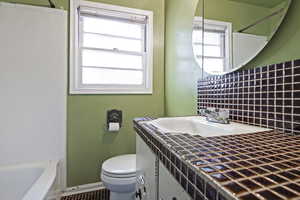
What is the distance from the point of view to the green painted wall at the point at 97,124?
1723 mm

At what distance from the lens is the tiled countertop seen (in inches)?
11.6

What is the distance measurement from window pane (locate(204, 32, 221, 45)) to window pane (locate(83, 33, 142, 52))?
0.89 meters

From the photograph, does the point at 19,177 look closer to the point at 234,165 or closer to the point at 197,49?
the point at 234,165

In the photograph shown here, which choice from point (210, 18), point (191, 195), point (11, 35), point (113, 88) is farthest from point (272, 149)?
point (11, 35)

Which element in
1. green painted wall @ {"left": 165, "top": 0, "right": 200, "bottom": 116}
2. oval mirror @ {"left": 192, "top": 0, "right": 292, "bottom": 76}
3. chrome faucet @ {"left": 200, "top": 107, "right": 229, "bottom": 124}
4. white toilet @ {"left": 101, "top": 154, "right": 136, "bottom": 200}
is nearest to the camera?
oval mirror @ {"left": 192, "top": 0, "right": 292, "bottom": 76}

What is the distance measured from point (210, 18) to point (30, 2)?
5.45 ft

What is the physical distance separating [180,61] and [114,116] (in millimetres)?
912

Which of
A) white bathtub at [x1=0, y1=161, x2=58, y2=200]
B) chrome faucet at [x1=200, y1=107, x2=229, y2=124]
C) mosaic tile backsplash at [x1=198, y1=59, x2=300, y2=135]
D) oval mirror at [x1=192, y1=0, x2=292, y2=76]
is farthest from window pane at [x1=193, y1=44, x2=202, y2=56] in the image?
white bathtub at [x1=0, y1=161, x2=58, y2=200]

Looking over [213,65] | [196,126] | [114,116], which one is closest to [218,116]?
[196,126]

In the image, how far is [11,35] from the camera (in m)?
1.53

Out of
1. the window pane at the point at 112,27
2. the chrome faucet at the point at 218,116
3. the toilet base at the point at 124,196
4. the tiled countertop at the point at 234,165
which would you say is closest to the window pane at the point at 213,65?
the chrome faucet at the point at 218,116

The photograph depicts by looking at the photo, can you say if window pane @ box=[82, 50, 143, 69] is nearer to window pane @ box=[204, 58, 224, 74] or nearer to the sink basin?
window pane @ box=[204, 58, 224, 74]

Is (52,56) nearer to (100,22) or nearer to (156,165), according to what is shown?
(100,22)

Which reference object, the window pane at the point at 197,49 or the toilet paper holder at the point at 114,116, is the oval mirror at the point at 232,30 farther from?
the toilet paper holder at the point at 114,116
